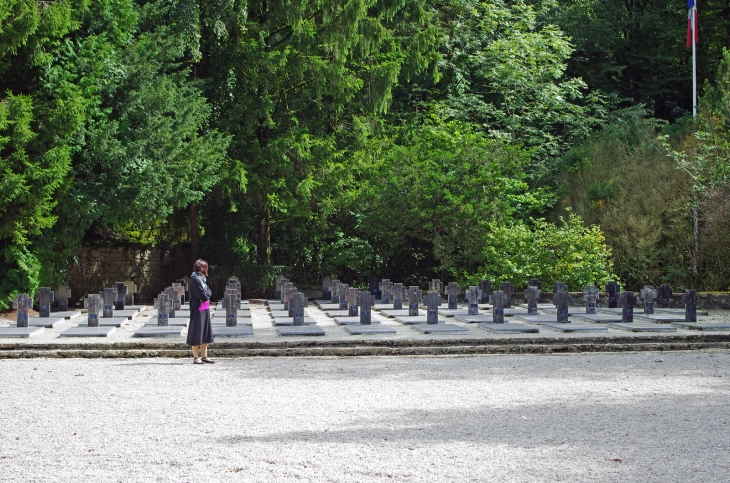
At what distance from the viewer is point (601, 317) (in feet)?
56.6

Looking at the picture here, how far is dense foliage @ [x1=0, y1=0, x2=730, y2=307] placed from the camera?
758 inches

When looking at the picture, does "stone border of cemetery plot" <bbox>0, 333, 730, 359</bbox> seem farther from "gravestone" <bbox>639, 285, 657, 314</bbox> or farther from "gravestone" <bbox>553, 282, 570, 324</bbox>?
"gravestone" <bbox>639, 285, 657, 314</bbox>

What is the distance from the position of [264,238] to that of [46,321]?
11162mm

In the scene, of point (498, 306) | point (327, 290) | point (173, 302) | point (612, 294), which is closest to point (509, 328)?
point (498, 306)

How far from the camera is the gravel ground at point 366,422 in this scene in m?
5.82

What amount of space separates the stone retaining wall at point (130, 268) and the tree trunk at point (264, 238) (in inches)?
97.3

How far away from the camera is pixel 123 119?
20.7m

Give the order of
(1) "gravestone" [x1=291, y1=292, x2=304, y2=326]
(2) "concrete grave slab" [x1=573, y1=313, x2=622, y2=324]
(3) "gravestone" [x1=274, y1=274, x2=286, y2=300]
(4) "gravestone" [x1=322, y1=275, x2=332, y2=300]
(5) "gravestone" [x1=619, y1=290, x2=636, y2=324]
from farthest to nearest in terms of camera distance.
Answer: (4) "gravestone" [x1=322, y1=275, x2=332, y2=300]
(3) "gravestone" [x1=274, y1=274, x2=286, y2=300]
(2) "concrete grave slab" [x1=573, y1=313, x2=622, y2=324]
(5) "gravestone" [x1=619, y1=290, x2=636, y2=324]
(1) "gravestone" [x1=291, y1=292, x2=304, y2=326]

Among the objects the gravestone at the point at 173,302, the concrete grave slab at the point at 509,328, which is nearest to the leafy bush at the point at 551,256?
the concrete grave slab at the point at 509,328

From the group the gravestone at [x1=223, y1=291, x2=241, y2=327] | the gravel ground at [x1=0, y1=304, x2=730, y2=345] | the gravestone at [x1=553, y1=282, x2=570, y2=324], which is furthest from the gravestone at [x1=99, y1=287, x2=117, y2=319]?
the gravestone at [x1=553, y1=282, x2=570, y2=324]

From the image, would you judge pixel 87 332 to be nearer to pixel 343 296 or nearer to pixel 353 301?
pixel 353 301

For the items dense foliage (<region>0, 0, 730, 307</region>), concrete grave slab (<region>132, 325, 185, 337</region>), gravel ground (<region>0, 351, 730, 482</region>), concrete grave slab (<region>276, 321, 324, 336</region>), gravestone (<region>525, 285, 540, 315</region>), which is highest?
dense foliage (<region>0, 0, 730, 307</region>)

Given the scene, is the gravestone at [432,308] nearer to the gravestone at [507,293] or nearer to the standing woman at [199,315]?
the gravestone at [507,293]

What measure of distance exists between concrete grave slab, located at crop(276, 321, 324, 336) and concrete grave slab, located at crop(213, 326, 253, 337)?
577 mm
